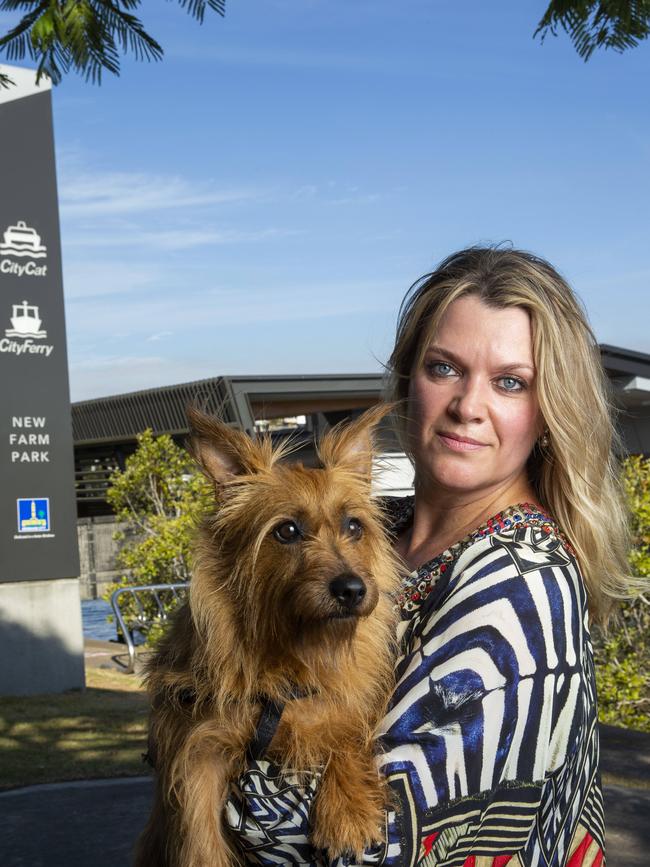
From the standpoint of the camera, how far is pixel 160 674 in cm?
289

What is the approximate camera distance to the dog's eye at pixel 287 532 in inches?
117

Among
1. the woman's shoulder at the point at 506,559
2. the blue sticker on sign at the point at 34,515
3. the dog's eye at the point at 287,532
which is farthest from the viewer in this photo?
the blue sticker on sign at the point at 34,515

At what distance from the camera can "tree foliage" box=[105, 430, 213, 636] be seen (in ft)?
43.4

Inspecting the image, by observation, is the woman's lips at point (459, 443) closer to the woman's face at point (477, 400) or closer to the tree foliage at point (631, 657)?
the woman's face at point (477, 400)

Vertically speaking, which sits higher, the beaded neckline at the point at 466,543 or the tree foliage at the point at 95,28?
the tree foliage at the point at 95,28

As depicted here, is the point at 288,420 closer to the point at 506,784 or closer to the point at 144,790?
the point at 144,790

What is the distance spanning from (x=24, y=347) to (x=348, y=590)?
895 cm

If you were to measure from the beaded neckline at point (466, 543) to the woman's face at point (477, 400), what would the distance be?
147mm

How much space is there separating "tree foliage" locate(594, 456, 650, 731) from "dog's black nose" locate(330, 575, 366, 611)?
5.74 m

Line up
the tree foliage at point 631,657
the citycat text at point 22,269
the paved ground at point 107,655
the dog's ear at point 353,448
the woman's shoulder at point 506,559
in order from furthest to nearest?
the paved ground at point 107,655
the citycat text at point 22,269
the tree foliage at point 631,657
the dog's ear at point 353,448
the woman's shoulder at point 506,559

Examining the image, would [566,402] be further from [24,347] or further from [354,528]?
[24,347]

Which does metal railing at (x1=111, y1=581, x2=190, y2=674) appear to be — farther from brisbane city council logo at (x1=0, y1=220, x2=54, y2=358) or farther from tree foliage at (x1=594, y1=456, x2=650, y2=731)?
tree foliage at (x1=594, y1=456, x2=650, y2=731)

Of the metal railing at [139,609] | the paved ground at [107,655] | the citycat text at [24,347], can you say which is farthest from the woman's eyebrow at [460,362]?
the paved ground at [107,655]

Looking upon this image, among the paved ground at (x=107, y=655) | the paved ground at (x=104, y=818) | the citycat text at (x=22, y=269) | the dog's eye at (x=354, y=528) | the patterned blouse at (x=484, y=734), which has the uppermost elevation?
the citycat text at (x=22, y=269)
